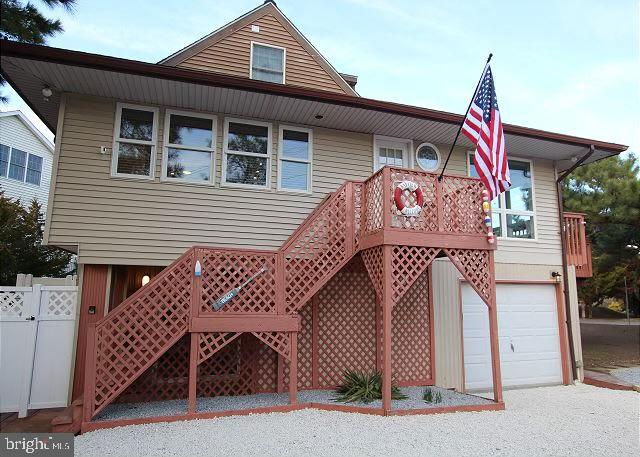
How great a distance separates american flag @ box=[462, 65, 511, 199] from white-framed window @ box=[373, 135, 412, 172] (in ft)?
7.59

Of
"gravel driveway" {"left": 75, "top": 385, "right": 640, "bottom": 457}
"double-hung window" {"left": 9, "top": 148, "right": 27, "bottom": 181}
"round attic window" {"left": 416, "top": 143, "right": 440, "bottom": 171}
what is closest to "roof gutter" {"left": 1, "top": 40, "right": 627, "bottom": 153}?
"round attic window" {"left": 416, "top": 143, "right": 440, "bottom": 171}

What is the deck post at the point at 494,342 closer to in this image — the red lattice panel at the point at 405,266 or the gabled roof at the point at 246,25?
the red lattice panel at the point at 405,266

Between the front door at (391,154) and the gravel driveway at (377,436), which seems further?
the front door at (391,154)

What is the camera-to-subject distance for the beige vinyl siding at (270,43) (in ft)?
29.1

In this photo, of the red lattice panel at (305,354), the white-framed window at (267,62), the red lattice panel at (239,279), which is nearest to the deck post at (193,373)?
the red lattice panel at (239,279)

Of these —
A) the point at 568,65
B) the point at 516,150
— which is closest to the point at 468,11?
the point at 568,65

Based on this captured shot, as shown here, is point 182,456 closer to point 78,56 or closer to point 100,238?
point 100,238

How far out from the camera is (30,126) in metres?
16.6

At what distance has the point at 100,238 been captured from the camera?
669cm

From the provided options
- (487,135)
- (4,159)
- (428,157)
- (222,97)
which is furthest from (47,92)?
(4,159)

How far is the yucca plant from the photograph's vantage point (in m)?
6.34

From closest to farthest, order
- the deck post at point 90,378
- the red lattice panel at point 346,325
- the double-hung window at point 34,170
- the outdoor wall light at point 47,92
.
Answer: the deck post at point 90,378 < the outdoor wall light at point 47,92 < the red lattice panel at point 346,325 < the double-hung window at point 34,170

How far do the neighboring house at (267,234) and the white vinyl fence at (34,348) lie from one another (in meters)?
0.33

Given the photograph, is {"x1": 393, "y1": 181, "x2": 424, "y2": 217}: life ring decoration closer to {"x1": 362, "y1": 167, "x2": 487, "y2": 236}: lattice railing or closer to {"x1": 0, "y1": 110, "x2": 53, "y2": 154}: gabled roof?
{"x1": 362, "y1": 167, "x2": 487, "y2": 236}: lattice railing
